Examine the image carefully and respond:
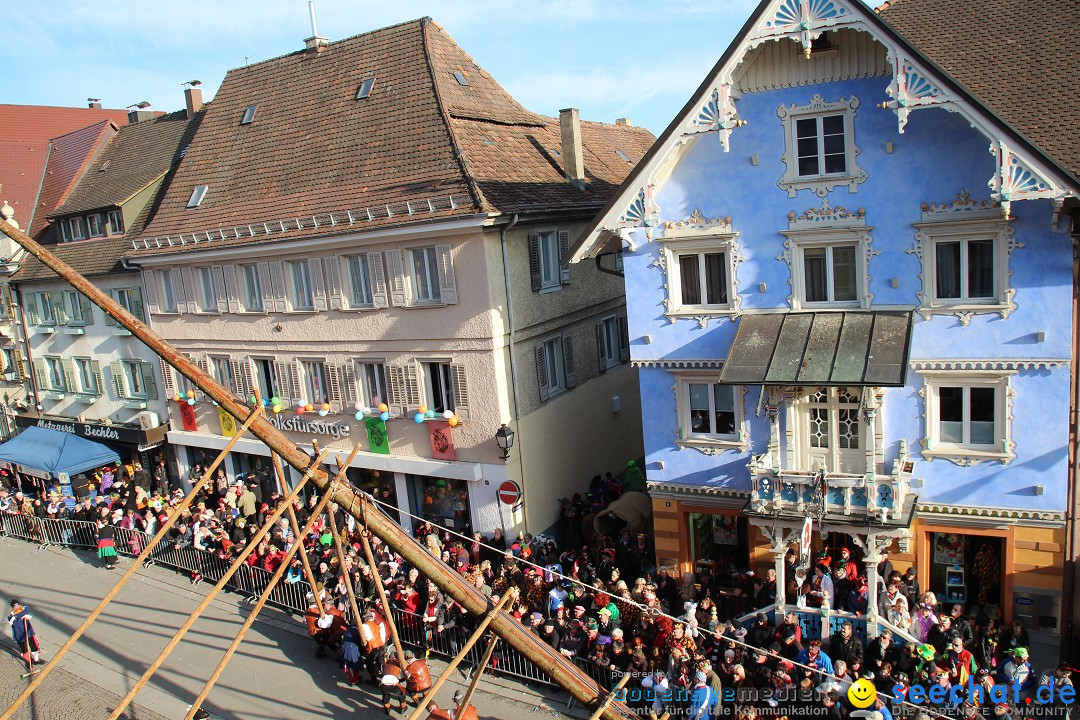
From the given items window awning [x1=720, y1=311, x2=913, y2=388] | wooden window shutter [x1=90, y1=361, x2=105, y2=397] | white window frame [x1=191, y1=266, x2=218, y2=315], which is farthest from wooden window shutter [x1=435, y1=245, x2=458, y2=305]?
wooden window shutter [x1=90, y1=361, x2=105, y2=397]

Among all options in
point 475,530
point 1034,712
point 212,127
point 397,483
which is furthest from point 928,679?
point 212,127

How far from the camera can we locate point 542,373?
2128cm

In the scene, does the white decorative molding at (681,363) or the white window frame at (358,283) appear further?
the white window frame at (358,283)

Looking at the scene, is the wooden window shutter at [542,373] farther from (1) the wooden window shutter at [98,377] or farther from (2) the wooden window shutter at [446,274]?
(1) the wooden window shutter at [98,377]

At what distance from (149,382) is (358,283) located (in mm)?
11211

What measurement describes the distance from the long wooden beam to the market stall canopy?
62.7 feet

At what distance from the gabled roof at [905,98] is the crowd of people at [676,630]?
640 centimetres

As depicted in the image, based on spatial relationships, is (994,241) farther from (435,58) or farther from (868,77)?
(435,58)

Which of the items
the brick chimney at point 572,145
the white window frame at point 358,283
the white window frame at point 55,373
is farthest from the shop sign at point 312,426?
the white window frame at point 55,373

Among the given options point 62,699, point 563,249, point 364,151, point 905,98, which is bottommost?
point 62,699

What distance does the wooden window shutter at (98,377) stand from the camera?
3008cm

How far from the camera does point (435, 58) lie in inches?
897

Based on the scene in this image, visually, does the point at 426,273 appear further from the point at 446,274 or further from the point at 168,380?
the point at 168,380

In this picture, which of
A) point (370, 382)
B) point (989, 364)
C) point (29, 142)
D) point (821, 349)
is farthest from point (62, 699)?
point (29, 142)
